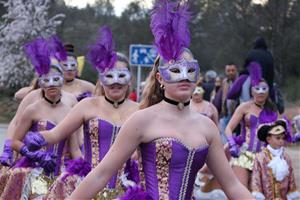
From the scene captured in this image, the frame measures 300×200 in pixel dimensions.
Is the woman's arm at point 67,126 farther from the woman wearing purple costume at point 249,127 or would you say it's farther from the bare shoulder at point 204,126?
the woman wearing purple costume at point 249,127

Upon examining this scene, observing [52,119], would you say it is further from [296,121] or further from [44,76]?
[296,121]

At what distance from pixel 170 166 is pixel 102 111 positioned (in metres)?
2.18

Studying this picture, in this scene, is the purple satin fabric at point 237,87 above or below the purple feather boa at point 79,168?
above

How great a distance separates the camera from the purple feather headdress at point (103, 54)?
6.38 metres

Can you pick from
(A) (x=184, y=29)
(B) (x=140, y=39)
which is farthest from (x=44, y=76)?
(B) (x=140, y=39)

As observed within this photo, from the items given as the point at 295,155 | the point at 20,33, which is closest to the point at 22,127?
the point at 295,155

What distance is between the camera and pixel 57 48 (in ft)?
29.4

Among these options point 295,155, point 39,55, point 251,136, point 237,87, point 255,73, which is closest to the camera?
point 39,55

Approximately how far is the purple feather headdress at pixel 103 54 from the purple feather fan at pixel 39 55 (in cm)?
140

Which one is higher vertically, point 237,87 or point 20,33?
point 237,87

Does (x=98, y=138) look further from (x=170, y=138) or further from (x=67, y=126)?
(x=170, y=138)

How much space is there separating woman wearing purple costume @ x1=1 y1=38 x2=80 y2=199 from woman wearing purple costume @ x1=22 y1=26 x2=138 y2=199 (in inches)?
35.7

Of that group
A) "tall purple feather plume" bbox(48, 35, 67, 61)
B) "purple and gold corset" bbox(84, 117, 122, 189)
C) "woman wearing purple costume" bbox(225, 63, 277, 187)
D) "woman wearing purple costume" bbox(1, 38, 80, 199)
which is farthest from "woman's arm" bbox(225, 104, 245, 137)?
"purple and gold corset" bbox(84, 117, 122, 189)

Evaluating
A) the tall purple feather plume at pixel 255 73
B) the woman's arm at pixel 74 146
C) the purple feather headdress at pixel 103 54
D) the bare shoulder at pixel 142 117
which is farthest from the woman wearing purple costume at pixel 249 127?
the bare shoulder at pixel 142 117
